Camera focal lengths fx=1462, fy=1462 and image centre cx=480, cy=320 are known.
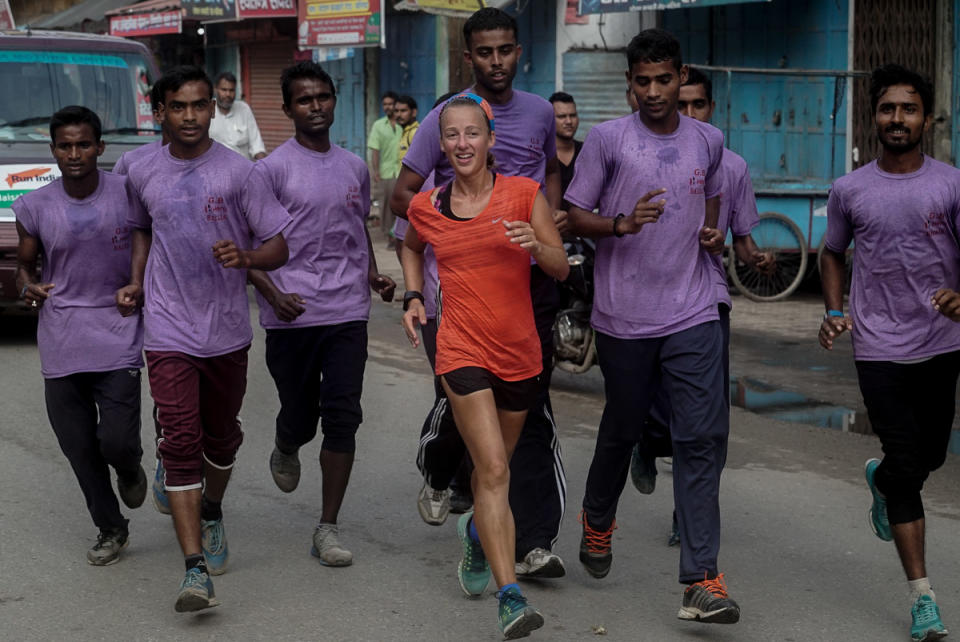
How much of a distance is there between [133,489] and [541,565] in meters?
1.72

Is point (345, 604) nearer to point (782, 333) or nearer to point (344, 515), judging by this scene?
point (344, 515)

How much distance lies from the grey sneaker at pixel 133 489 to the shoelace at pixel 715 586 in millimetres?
2324

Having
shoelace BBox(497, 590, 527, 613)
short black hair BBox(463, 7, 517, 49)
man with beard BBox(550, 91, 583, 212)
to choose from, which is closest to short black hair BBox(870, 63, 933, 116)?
short black hair BBox(463, 7, 517, 49)

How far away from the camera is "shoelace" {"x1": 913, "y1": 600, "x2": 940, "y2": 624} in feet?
14.9

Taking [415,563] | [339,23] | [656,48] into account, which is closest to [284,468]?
[415,563]

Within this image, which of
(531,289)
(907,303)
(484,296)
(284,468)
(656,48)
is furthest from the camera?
(284,468)

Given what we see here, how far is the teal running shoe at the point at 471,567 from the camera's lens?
496 cm

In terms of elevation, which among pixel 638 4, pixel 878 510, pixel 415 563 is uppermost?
pixel 638 4

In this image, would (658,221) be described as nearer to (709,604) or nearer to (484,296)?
(484,296)

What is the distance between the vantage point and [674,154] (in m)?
4.87

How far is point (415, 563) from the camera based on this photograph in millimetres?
5500

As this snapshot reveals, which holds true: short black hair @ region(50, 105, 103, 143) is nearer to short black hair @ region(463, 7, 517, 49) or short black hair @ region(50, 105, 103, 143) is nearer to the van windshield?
short black hair @ region(463, 7, 517, 49)

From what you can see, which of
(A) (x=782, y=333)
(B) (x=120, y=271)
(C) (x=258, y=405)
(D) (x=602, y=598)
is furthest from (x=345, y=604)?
(A) (x=782, y=333)

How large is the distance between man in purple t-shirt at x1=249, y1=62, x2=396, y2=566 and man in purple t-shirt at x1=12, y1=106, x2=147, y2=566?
583 mm
